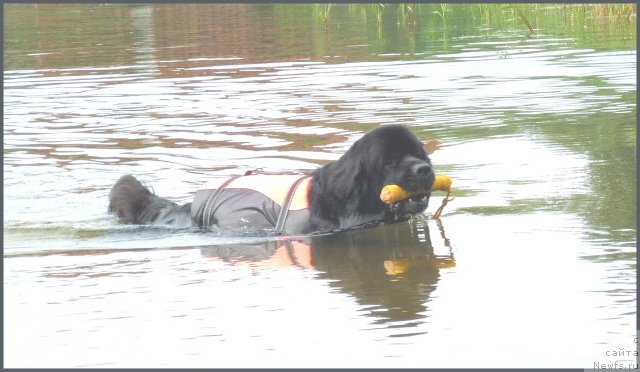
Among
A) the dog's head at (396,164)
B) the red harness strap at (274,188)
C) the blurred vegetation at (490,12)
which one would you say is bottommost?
the red harness strap at (274,188)

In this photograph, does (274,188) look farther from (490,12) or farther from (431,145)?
(490,12)

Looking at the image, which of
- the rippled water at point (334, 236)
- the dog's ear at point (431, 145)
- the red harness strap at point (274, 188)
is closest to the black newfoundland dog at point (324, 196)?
the red harness strap at point (274, 188)

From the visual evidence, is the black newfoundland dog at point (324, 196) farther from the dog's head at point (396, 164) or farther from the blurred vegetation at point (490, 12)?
the blurred vegetation at point (490, 12)

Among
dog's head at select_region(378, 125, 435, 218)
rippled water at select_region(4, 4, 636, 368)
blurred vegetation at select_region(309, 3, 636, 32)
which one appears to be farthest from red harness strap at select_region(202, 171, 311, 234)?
blurred vegetation at select_region(309, 3, 636, 32)

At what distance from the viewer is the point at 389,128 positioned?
7.70m

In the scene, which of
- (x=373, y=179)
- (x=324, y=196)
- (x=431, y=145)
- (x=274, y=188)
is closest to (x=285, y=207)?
(x=274, y=188)

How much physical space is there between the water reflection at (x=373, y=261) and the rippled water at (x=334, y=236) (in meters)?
0.02

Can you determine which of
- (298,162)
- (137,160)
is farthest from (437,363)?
(137,160)

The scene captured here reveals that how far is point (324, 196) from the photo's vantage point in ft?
26.0

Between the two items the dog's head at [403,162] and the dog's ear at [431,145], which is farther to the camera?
the dog's ear at [431,145]

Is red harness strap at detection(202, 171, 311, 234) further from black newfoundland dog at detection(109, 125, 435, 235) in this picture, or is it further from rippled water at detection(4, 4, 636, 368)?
rippled water at detection(4, 4, 636, 368)

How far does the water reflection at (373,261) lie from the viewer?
20.6ft

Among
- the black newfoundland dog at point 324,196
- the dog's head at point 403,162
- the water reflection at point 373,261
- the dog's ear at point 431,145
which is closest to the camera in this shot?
the water reflection at point 373,261

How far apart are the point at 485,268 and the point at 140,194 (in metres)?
3.09
